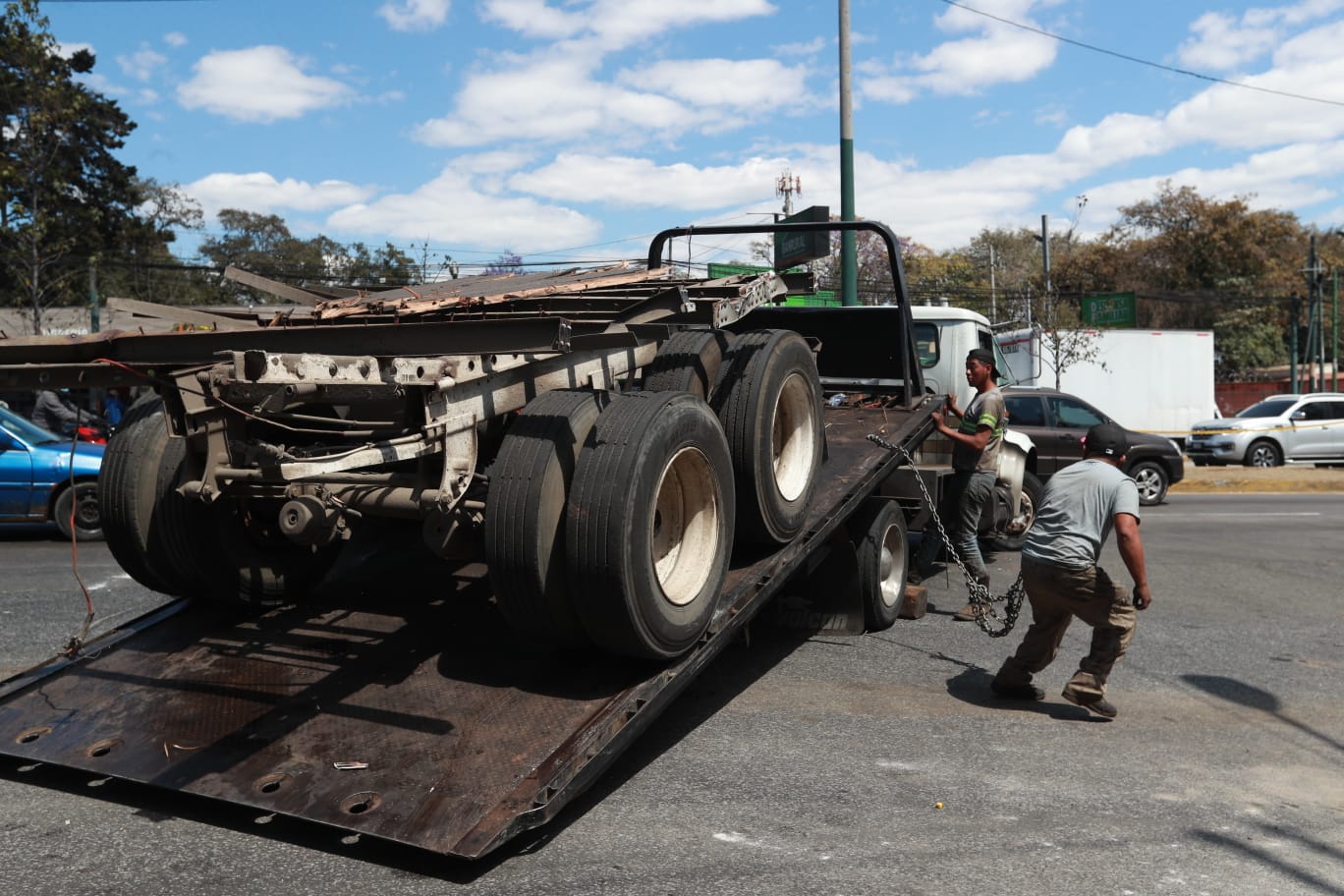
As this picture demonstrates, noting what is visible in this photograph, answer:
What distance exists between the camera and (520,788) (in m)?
3.72

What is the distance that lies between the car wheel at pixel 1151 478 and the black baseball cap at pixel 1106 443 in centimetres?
1075

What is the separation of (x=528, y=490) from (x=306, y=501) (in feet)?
2.99

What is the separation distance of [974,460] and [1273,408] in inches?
741

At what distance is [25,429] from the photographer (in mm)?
11367

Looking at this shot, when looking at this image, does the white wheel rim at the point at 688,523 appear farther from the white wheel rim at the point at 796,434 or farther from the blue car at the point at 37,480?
the blue car at the point at 37,480

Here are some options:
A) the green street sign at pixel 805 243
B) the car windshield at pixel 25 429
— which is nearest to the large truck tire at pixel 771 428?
the green street sign at pixel 805 243

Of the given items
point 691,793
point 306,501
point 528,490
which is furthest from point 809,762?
point 306,501

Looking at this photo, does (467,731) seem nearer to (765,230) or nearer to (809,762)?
(809,762)

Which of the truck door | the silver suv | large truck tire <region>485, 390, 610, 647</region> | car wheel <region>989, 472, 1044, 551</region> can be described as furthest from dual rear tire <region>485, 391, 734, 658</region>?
the truck door

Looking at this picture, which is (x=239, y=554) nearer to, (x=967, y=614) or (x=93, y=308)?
(x=967, y=614)

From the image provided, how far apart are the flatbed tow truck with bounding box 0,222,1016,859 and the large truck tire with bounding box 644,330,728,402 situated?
0.05 feet

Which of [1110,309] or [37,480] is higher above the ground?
[1110,309]

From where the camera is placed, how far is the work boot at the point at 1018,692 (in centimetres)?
579

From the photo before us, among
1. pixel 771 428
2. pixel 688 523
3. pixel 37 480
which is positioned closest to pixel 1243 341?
pixel 37 480
